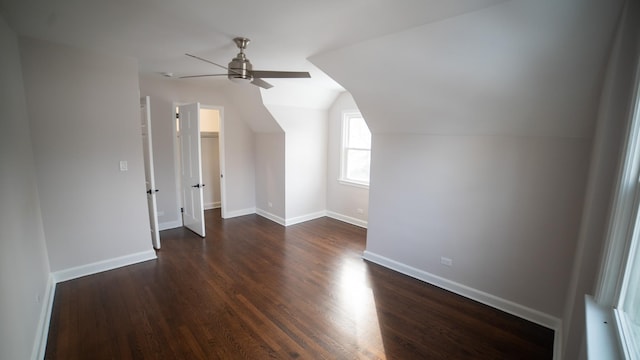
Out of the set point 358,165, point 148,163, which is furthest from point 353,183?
point 148,163

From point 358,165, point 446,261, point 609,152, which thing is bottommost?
point 446,261

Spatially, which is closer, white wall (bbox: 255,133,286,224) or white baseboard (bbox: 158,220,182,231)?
white baseboard (bbox: 158,220,182,231)

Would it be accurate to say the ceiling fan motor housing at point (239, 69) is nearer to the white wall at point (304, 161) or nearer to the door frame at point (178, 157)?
the white wall at point (304, 161)

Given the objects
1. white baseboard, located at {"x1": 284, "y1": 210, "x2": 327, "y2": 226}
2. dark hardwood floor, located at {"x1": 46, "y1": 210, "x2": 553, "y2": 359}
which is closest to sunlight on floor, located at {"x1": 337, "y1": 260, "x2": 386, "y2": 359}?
dark hardwood floor, located at {"x1": 46, "y1": 210, "x2": 553, "y2": 359}

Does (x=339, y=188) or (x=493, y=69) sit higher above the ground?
(x=493, y=69)

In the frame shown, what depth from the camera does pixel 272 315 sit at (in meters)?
2.71

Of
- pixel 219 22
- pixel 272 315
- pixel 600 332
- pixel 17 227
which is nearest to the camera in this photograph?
pixel 600 332

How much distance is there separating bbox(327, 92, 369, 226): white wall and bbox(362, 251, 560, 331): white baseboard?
5.01 ft

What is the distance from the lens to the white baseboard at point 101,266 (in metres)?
3.22

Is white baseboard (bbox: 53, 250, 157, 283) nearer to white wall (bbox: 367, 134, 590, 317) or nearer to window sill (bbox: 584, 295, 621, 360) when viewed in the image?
white wall (bbox: 367, 134, 590, 317)

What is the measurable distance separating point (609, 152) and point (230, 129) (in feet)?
17.2

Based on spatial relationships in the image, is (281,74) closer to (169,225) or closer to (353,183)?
(353,183)

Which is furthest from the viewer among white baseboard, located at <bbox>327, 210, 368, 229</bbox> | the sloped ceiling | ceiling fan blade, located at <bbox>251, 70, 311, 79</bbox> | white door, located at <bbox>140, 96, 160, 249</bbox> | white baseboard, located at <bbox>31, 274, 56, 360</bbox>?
white baseboard, located at <bbox>327, 210, 368, 229</bbox>

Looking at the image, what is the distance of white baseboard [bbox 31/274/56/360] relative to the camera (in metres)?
2.12
